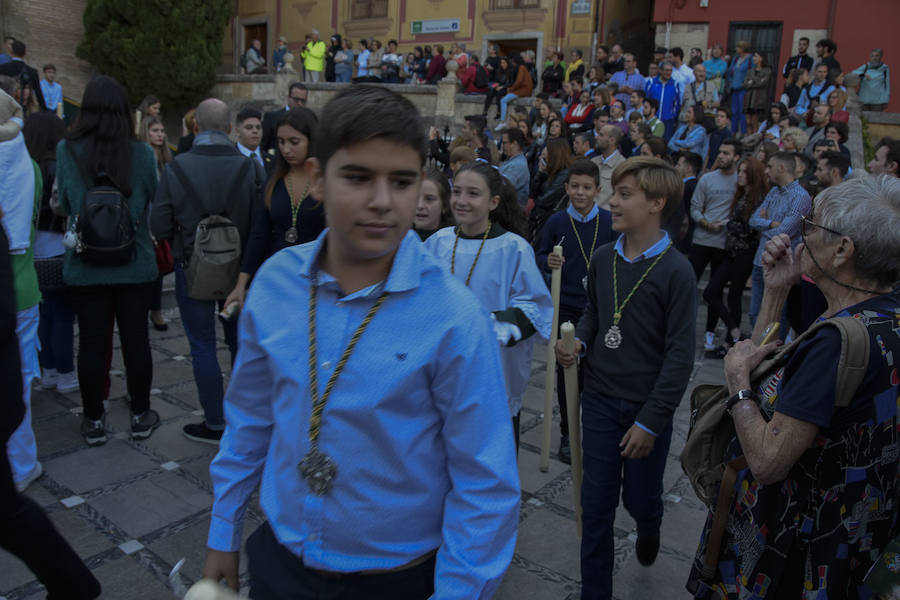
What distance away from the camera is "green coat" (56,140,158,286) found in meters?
3.88

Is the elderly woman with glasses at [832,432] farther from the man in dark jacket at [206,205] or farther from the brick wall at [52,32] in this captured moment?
the brick wall at [52,32]

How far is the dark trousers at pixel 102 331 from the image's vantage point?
400 centimetres

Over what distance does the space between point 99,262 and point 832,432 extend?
3584 mm

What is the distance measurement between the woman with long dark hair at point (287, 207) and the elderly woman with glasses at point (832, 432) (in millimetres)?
2572

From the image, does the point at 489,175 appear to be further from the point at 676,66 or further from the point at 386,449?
the point at 676,66

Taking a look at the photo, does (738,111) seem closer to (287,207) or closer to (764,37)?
(764,37)

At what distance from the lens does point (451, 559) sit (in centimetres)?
136

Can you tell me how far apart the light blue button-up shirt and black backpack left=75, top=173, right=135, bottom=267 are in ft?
9.07

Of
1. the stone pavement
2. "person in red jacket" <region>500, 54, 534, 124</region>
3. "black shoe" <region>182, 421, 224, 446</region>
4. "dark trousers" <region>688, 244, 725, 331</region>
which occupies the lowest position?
the stone pavement

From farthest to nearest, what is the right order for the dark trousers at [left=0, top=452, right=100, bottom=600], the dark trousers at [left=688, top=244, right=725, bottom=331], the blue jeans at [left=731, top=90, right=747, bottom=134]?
the blue jeans at [left=731, top=90, right=747, bottom=134]
the dark trousers at [left=688, top=244, right=725, bottom=331]
the dark trousers at [left=0, top=452, right=100, bottom=600]

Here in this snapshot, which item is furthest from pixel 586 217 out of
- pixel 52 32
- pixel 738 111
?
pixel 52 32

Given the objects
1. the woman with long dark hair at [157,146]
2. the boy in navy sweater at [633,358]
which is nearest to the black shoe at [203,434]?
the woman with long dark hair at [157,146]

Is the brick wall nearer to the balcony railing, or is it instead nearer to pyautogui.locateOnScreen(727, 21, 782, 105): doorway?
the balcony railing

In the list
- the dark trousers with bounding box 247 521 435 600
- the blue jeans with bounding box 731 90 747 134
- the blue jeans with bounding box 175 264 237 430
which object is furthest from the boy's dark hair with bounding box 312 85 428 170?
the blue jeans with bounding box 731 90 747 134
